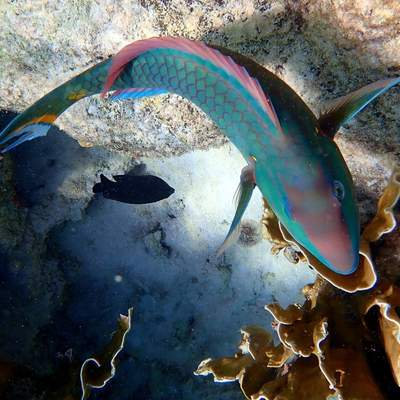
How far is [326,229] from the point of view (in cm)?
166

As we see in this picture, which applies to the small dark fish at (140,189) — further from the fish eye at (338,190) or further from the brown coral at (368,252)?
the fish eye at (338,190)

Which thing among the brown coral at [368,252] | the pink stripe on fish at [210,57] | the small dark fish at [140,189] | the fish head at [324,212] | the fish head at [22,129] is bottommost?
the small dark fish at [140,189]

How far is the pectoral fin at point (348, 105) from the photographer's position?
187cm

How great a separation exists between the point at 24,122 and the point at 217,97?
1167mm

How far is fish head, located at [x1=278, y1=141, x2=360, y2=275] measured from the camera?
1.66m

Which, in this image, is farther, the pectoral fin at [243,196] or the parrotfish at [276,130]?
the pectoral fin at [243,196]

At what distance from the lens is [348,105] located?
75.2 inches

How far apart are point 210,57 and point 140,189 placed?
253 centimetres

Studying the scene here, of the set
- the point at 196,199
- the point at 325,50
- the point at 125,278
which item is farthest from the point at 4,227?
the point at 325,50

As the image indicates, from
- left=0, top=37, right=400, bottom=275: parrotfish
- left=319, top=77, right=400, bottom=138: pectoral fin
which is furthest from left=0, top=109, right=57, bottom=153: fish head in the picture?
left=319, top=77, right=400, bottom=138: pectoral fin

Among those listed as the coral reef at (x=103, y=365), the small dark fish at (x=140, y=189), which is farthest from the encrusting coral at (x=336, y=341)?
the small dark fish at (x=140, y=189)

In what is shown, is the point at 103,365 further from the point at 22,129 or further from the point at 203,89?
the point at 203,89

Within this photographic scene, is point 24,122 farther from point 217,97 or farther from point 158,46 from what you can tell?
point 217,97

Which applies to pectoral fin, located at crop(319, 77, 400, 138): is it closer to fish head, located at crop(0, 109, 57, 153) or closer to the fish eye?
the fish eye
